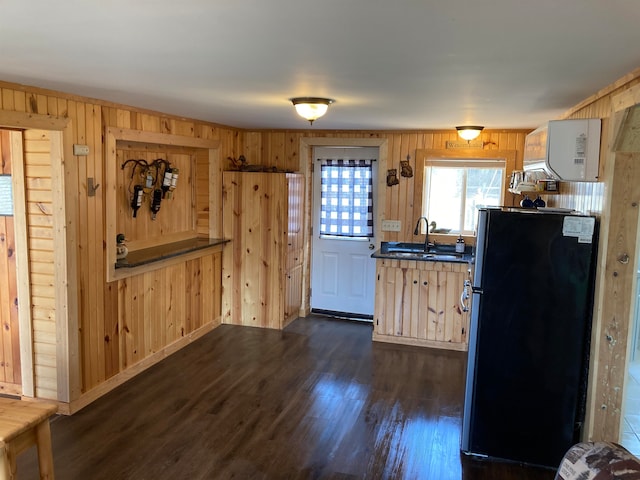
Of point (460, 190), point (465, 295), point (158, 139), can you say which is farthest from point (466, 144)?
point (158, 139)

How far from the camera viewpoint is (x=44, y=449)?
2.46 m

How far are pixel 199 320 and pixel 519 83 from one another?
13.2 ft

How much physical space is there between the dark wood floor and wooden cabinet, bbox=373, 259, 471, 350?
18 centimetres

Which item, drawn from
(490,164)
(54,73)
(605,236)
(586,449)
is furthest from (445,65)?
(490,164)

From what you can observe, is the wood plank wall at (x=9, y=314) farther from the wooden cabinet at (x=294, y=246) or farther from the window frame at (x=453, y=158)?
the window frame at (x=453, y=158)

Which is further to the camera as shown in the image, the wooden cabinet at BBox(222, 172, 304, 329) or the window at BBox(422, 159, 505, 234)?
the wooden cabinet at BBox(222, 172, 304, 329)

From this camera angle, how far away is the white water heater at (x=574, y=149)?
2.82 m

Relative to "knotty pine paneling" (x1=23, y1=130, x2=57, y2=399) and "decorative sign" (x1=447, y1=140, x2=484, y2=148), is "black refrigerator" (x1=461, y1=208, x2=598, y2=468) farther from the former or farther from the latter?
"knotty pine paneling" (x1=23, y1=130, x2=57, y2=399)

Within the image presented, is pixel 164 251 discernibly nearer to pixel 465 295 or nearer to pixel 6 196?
pixel 6 196

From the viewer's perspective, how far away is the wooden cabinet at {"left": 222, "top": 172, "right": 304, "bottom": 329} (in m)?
5.70

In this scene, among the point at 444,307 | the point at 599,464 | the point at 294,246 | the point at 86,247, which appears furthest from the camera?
the point at 294,246

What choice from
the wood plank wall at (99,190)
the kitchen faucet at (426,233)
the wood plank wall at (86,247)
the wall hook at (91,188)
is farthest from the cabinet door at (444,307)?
the wall hook at (91,188)

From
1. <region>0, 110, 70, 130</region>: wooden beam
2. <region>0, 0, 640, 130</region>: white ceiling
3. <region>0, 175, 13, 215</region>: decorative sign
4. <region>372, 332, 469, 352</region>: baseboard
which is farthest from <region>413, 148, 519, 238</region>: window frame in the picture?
<region>0, 175, 13, 215</region>: decorative sign

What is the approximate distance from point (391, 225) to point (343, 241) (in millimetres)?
679
